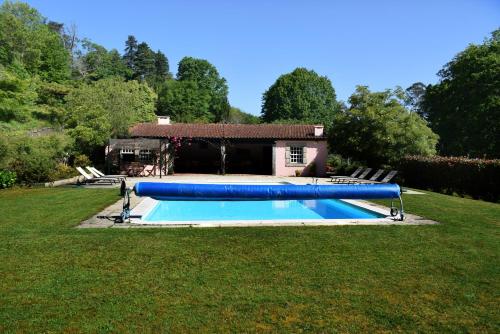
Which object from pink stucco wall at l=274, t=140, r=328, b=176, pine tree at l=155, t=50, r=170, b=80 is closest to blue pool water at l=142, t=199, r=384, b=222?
pink stucco wall at l=274, t=140, r=328, b=176

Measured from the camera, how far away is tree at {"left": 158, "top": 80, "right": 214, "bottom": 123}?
60.3 metres

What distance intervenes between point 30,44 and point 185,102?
2244cm

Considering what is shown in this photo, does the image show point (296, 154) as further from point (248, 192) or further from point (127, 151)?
point (248, 192)

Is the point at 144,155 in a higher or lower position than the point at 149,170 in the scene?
higher

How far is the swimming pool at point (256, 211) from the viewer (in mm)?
11721

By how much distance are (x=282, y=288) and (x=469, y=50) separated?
37004mm

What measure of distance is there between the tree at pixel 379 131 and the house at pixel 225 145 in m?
2.06

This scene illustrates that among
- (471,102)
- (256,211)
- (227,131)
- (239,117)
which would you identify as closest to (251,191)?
(256,211)

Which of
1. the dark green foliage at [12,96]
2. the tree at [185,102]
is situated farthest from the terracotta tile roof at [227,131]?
the tree at [185,102]

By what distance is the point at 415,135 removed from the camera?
76.4 feet

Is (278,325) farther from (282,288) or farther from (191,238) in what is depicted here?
(191,238)

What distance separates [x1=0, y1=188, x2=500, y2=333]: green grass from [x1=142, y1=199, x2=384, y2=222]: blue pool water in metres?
3.43

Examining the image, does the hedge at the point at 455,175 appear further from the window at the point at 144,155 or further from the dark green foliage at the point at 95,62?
the dark green foliage at the point at 95,62

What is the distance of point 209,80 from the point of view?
223ft
